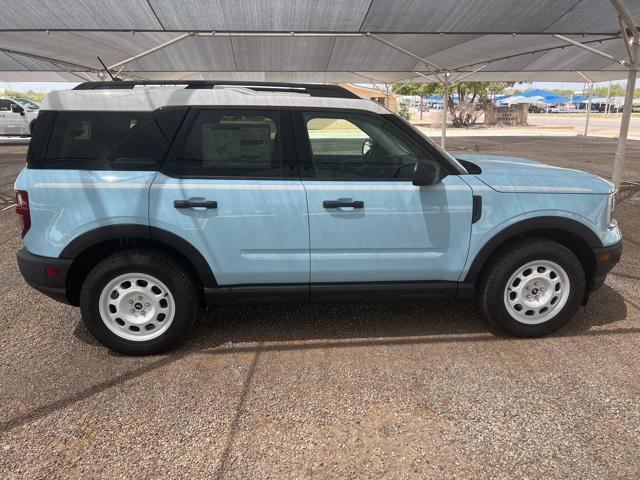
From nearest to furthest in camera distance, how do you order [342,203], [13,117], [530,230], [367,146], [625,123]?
[342,203] < [530,230] < [367,146] < [625,123] < [13,117]

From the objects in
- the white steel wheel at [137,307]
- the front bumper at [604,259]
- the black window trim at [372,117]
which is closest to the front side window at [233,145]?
the black window trim at [372,117]

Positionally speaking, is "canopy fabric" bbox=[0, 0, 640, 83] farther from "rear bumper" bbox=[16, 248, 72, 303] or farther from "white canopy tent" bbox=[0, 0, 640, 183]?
"rear bumper" bbox=[16, 248, 72, 303]

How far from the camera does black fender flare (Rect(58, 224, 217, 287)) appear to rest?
123 inches

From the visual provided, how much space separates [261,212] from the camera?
10.4 ft

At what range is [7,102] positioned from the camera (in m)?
21.0

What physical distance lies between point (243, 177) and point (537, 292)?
2.34 metres

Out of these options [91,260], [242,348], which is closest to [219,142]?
[91,260]

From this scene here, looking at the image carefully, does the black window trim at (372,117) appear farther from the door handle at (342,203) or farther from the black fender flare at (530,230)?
the black fender flare at (530,230)

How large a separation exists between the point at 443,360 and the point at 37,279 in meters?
2.84

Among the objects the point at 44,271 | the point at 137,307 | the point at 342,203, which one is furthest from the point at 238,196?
the point at 44,271

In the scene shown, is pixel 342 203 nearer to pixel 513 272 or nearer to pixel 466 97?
pixel 513 272

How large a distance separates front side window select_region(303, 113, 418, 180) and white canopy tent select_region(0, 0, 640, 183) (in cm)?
530

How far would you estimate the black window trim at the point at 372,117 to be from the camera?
328cm

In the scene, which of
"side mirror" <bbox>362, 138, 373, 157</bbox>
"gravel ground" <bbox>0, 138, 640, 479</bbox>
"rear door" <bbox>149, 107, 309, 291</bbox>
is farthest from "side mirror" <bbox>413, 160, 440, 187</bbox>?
"gravel ground" <bbox>0, 138, 640, 479</bbox>
